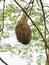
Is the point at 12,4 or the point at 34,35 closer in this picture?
the point at 12,4

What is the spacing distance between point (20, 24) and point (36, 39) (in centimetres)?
150

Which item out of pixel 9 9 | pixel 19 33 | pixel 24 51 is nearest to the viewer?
pixel 19 33

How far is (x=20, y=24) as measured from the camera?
1401 mm

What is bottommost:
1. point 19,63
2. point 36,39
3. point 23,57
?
point 19,63

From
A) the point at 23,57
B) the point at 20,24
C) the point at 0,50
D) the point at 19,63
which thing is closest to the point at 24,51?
the point at 23,57

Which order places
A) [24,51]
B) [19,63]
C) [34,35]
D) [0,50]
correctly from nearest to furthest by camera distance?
[34,35]
[0,50]
[24,51]
[19,63]

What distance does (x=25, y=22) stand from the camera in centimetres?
139

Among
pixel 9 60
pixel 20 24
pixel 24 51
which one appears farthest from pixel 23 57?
pixel 20 24

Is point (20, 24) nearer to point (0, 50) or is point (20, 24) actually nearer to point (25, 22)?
point (25, 22)

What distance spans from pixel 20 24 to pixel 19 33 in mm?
72

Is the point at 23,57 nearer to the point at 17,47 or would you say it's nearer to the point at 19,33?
the point at 17,47

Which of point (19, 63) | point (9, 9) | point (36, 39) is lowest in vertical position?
point (19, 63)

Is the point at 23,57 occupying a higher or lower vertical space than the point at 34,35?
lower

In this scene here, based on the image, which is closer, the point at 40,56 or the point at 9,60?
the point at 40,56
